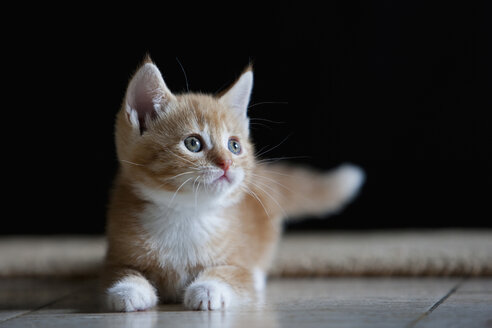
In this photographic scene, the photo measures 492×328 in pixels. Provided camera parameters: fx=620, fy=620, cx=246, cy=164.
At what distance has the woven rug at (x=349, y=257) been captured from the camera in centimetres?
218

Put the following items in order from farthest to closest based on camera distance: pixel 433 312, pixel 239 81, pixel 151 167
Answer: pixel 239 81 < pixel 151 167 < pixel 433 312

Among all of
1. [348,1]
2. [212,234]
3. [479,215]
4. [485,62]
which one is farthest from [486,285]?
[348,1]

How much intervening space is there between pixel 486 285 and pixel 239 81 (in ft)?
3.24

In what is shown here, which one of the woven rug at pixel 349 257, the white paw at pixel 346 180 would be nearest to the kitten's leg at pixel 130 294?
the woven rug at pixel 349 257

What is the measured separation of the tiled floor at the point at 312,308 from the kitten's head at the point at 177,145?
12.7 inches

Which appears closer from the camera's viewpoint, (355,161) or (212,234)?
(212,234)

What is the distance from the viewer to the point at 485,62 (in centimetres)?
311

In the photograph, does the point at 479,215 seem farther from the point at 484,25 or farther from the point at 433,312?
the point at 433,312

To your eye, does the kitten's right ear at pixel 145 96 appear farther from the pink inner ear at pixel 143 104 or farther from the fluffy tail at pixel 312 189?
the fluffy tail at pixel 312 189

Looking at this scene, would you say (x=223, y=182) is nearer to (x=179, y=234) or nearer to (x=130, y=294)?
(x=179, y=234)

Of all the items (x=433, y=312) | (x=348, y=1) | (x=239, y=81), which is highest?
(x=348, y=1)

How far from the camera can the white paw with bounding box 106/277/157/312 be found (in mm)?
1541

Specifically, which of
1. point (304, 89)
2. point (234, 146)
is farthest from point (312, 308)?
point (304, 89)

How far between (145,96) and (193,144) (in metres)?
0.21
